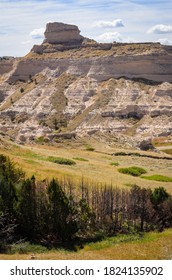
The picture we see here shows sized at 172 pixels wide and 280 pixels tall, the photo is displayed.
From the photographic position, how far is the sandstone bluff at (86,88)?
99.9m

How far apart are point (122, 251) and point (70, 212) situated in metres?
4.19

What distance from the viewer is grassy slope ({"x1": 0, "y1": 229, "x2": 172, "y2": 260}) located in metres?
20.3

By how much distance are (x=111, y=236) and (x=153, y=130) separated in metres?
72.6

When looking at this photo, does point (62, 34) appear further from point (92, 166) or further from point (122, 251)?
point (122, 251)

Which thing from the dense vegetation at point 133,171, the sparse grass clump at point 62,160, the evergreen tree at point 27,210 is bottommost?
the dense vegetation at point 133,171

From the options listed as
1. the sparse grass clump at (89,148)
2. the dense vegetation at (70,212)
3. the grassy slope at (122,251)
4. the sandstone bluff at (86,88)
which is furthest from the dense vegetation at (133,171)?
the sandstone bluff at (86,88)

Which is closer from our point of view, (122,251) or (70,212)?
(122,251)

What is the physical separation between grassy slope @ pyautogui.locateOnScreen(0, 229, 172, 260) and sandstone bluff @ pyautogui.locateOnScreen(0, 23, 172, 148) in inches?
2674

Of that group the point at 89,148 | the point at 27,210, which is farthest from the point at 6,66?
the point at 27,210

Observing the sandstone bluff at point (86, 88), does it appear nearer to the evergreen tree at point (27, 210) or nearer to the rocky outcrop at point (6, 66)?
the rocky outcrop at point (6, 66)

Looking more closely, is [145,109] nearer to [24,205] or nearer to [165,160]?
[165,160]

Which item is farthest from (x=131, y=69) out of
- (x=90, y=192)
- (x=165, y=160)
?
(x=90, y=192)

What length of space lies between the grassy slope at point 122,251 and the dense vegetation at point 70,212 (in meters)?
1.18

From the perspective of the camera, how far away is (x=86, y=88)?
112438 mm
